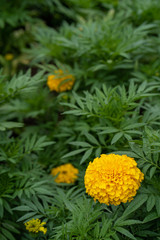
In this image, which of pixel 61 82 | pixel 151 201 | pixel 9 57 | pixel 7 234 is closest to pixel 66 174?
pixel 7 234

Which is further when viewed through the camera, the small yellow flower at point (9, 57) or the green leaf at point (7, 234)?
the small yellow flower at point (9, 57)

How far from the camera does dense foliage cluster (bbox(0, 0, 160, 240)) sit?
64.1 inches

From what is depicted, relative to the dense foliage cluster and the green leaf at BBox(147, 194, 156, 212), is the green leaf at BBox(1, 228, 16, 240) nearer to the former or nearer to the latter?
the dense foliage cluster

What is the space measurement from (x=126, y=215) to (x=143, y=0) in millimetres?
2600

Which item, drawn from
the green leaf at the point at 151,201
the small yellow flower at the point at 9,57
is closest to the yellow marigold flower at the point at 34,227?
the green leaf at the point at 151,201

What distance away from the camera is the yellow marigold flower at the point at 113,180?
5.11 ft

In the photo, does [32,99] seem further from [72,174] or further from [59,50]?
[72,174]

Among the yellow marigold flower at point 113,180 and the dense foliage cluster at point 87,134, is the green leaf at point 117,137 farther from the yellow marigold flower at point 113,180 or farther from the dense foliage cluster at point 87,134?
the yellow marigold flower at point 113,180

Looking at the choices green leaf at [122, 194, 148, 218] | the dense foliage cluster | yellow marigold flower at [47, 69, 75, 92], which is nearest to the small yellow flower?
the dense foliage cluster

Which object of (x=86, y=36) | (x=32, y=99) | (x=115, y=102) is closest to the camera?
(x=115, y=102)

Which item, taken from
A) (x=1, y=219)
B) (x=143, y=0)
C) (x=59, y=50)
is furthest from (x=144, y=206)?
(x=143, y=0)

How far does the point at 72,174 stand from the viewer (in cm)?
249

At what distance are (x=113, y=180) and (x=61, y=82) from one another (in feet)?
4.62

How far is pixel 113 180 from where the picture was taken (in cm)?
158
